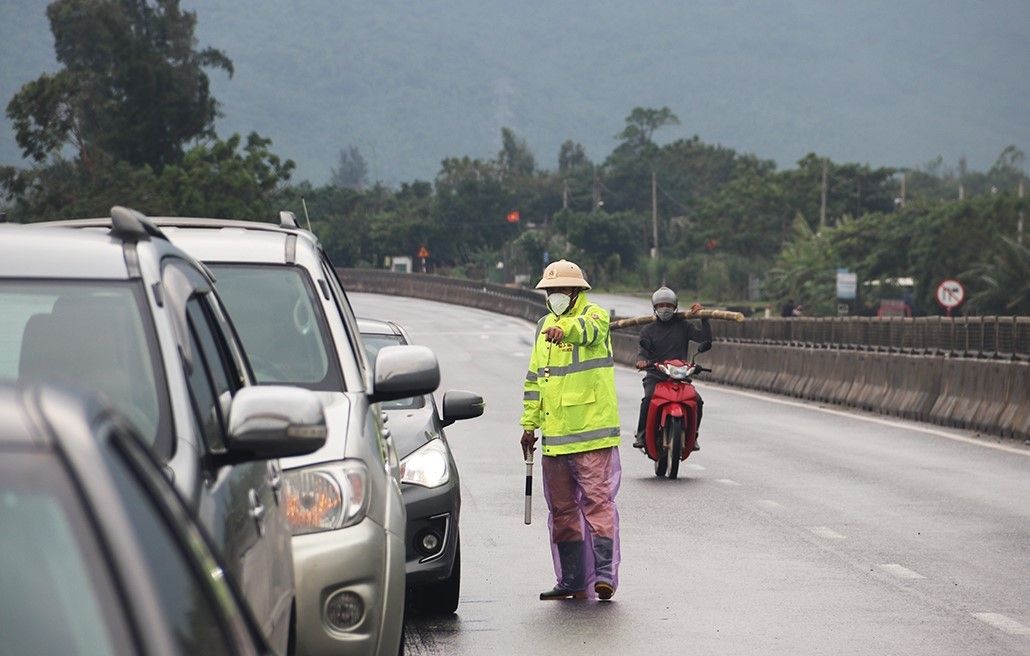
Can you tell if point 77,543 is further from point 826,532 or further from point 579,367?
point 826,532

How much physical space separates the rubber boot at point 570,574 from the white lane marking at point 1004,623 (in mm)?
2106

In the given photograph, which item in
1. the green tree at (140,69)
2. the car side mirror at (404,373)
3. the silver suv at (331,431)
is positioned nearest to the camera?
the silver suv at (331,431)

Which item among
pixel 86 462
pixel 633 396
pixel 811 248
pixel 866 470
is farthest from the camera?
pixel 811 248

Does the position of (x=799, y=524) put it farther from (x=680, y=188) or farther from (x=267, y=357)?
(x=680, y=188)

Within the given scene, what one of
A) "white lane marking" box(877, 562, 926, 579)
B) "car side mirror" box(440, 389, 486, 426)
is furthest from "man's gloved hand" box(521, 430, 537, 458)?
"white lane marking" box(877, 562, 926, 579)

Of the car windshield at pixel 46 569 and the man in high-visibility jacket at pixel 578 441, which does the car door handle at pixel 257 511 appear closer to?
the car windshield at pixel 46 569

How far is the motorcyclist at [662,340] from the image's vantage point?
18.8m

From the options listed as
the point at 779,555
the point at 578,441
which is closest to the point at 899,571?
the point at 779,555

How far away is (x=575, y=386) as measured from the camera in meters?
11.1

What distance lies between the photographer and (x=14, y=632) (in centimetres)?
270

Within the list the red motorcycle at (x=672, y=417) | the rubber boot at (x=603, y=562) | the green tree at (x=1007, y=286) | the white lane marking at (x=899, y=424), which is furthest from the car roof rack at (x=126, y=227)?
the green tree at (x=1007, y=286)

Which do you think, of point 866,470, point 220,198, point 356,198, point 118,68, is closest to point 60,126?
point 220,198

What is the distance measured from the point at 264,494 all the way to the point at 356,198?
157 meters

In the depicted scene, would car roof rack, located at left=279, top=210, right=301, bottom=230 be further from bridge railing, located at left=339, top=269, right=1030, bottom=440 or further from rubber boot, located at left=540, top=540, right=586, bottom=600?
bridge railing, located at left=339, top=269, right=1030, bottom=440
